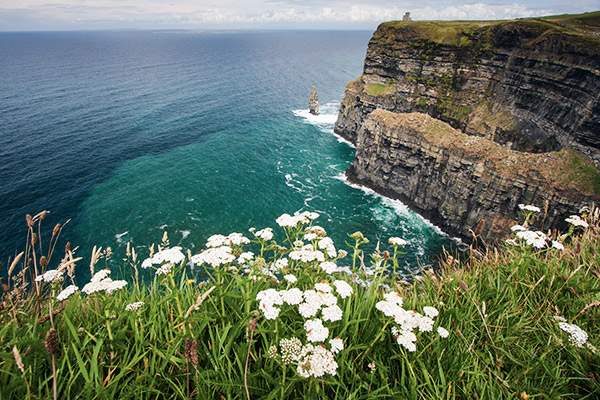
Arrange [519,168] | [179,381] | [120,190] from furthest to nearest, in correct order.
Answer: [120,190] → [519,168] → [179,381]

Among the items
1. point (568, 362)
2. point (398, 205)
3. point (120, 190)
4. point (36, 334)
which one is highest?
point (36, 334)

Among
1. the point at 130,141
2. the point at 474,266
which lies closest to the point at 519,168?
the point at 474,266

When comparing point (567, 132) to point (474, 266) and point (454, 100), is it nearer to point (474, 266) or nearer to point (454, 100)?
point (454, 100)

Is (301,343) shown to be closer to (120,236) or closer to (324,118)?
(120,236)

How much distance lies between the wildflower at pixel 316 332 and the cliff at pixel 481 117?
125 feet

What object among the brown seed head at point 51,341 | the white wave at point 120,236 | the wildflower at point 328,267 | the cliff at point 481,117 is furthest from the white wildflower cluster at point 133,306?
the white wave at point 120,236

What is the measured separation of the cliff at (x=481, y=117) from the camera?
39062 mm

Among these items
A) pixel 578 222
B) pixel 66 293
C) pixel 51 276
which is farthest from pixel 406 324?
pixel 578 222

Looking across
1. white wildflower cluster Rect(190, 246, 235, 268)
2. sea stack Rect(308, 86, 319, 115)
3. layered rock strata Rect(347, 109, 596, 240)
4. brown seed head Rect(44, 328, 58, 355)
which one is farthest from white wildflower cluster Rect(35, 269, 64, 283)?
sea stack Rect(308, 86, 319, 115)

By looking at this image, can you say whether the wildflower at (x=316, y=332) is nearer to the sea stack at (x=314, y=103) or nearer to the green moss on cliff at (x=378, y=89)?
the green moss on cliff at (x=378, y=89)

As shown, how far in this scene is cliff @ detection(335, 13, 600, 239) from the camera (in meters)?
39.1

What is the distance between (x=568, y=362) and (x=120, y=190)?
5797 centimetres

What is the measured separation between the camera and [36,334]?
4.92m

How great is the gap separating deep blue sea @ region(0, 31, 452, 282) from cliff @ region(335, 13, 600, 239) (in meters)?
6.51
